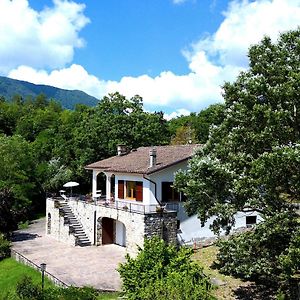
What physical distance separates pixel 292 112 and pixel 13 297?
13281 millimetres

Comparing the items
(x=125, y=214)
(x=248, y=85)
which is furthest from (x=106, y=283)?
(x=248, y=85)

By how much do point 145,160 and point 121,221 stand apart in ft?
16.8

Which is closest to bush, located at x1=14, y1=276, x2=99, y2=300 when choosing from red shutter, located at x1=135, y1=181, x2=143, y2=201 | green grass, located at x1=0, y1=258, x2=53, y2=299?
green grass, located at x1=0, y1=258, x2=53, y2=299

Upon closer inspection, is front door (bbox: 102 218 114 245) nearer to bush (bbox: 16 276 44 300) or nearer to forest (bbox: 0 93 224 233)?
forest (bbox: 0 93 224 233)

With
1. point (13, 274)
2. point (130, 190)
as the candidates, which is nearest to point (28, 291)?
point (13, 274)

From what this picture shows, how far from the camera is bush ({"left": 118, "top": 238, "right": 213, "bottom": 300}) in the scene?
15727 millimetres

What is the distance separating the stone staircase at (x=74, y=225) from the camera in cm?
3447

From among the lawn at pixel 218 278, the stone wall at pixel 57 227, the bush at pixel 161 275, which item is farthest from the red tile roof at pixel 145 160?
the bush at pixel 161 275

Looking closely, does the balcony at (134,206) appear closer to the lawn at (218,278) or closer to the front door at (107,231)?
the front door at (107,231)

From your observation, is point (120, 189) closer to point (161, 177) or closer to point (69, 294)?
point (161, 177)

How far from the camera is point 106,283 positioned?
24359mm

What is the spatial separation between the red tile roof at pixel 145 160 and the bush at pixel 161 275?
10215mm

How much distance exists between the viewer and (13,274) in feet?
93.6

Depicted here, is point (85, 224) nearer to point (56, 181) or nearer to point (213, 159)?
point (56, 181)
